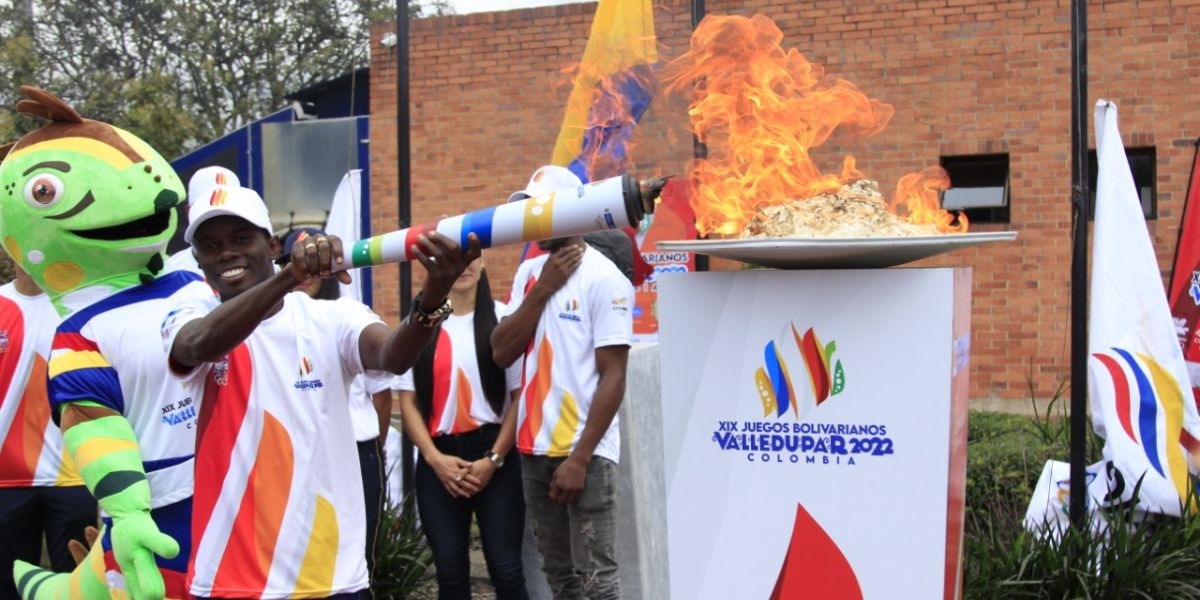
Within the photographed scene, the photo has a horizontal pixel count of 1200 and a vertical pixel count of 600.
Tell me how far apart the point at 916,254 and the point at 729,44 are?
932 mm

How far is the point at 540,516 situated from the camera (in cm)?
467

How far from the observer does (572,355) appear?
4.63 m

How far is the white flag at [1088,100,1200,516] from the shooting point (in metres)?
4.86

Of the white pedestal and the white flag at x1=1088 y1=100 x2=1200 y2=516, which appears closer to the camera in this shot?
the white pedestal

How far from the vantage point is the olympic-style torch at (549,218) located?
2.34 meters

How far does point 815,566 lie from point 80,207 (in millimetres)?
2511

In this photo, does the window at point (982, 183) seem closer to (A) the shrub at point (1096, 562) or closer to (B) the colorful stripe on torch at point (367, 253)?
(A) the shrub at point (1096, 562)

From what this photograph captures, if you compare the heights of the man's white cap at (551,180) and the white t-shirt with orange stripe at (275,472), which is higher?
the man's white cap at (551,180)

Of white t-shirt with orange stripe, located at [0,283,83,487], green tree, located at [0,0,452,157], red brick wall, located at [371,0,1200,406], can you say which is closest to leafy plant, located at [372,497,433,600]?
white t-shirt with orange stripe, located at [0,283,83,487]

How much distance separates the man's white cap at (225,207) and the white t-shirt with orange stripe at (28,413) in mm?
1748

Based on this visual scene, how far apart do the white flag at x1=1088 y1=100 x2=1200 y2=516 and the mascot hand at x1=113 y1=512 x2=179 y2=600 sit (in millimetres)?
3801

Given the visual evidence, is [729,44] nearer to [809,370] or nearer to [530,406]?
[809,370]

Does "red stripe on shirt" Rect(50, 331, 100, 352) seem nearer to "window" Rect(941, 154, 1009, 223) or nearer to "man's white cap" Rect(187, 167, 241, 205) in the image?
"man's white cap" Rect(187, 167, 241, 205)

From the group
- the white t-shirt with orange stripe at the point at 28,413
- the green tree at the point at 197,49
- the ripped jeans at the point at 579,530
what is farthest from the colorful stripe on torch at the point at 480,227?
the green tree at the point at 197,49
